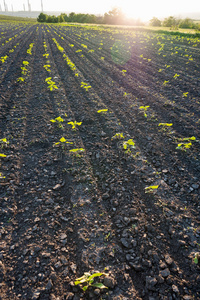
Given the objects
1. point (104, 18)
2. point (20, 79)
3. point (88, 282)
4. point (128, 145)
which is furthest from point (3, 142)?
point (104, 18)

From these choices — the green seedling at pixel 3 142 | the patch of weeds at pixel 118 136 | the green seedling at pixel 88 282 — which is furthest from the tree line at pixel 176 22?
the green seedling at pixel 88 282

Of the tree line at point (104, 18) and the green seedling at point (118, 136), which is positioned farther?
the tree line at point (104, 18)

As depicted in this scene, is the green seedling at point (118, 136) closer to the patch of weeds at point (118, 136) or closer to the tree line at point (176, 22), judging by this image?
the patch of weeds at point (118, 136)

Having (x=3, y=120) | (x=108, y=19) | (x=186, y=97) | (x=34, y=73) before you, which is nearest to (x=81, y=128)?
(x=3, y=120)

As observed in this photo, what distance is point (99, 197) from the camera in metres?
3.83

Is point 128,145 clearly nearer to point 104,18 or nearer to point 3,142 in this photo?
point 3,142

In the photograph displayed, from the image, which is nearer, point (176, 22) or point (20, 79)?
point (20, 79)

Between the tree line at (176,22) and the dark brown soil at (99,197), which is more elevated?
the tree line at (176,22)

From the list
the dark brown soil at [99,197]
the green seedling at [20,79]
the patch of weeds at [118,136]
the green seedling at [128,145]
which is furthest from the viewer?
the green seedling at [20,79]

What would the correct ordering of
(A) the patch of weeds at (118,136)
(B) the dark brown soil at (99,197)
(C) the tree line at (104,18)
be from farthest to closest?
1. (C) the tree line at (104,18)
2. (A) the patch of weeds at (118,136)
3. (B) the dark brown soil at (99,197)

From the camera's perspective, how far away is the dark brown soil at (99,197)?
2.64 metres

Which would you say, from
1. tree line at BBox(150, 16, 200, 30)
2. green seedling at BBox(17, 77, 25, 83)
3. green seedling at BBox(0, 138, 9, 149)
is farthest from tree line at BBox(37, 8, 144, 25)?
green seedling at BBox(0, 138, 9, 149)

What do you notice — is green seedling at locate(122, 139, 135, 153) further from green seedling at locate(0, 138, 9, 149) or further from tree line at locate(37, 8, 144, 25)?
tree line at locate(37, 8, 144, 25)

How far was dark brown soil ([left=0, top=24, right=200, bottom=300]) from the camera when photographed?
2.64 metres
